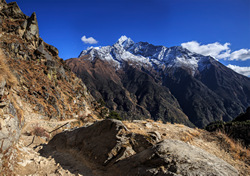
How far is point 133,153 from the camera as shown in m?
6.96

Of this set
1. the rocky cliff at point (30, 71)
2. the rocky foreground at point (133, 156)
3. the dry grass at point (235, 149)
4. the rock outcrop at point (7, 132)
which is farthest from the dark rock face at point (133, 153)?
the rocky cliff at point (30, 71)

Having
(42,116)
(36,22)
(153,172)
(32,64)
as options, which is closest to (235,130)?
(153,172)

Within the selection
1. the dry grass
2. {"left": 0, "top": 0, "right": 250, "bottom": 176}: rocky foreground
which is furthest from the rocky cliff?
the dry grass

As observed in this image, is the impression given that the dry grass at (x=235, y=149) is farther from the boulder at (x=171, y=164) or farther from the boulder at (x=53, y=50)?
the boulder at (x=53, y=50)

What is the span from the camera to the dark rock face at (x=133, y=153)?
15.0 feet

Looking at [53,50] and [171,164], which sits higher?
[53,50]

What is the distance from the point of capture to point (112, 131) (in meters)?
8.48

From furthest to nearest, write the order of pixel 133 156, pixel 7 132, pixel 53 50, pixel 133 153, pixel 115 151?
pixel 53 50
pixel 115 151
pixel 133 153
pixel 133 156
pixel 7 132

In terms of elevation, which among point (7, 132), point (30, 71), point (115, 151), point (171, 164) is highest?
point (30, 71)

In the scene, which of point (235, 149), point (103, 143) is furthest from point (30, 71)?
point (235, 149)

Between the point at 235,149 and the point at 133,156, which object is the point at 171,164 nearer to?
the point at 133,156

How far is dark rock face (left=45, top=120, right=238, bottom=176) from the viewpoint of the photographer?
4.57 meters

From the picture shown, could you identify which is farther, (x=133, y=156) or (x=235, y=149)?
(x=235, y=149)

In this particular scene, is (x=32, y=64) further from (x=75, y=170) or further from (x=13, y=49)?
(x=75, y=170)
